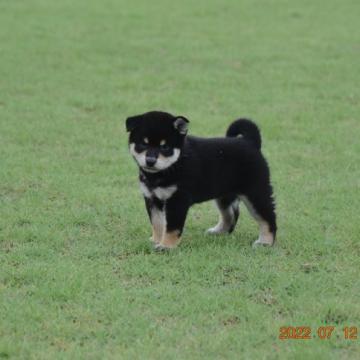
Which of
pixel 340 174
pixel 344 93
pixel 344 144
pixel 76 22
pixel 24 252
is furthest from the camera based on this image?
pixel 76 22

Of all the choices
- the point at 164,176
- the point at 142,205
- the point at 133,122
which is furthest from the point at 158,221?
the point at 142,205

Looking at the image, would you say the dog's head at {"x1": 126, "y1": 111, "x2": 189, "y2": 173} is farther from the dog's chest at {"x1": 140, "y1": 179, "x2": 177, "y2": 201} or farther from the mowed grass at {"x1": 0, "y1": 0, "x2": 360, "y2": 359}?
the mowed grass at {"x1": 0, "y1": 0, "x2": 360, "y2": 359}

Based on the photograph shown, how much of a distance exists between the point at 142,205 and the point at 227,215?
3.49 ft

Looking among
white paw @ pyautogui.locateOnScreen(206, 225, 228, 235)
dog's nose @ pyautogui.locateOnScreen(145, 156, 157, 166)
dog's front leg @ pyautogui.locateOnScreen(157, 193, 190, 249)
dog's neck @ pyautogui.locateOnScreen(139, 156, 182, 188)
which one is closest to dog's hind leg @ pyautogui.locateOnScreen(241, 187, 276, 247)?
white paw @ pyautogui.locateOnScreen(206, 225, 228, 235)

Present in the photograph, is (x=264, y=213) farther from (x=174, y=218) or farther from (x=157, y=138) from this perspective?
(x=157, y=138)

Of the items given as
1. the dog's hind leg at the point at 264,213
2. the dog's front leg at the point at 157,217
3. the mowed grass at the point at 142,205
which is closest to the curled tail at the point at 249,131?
the dog's hind leg at the point at 264,213

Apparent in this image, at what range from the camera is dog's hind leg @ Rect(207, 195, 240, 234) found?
691 cm

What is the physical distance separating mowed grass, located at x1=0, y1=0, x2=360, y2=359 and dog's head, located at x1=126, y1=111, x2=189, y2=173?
0.76 m

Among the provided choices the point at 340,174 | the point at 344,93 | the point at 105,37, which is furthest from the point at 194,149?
the point at 105,37

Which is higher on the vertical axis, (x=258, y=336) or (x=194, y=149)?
(x=194, y=149)

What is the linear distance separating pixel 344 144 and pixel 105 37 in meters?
7.65

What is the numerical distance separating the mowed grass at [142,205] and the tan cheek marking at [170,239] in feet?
0.27

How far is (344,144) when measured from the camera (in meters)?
9.77

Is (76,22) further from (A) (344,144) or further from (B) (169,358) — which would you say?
(B) (169,358)
